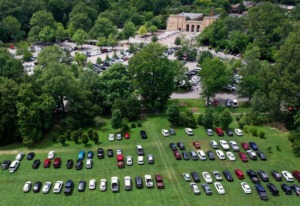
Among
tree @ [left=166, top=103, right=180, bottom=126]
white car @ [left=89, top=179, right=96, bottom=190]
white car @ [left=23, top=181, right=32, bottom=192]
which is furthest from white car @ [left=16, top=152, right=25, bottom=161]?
tree @ [left=166, top=103, right=180, bottom=126]

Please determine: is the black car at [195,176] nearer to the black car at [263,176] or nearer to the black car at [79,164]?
the black car at [263,176]

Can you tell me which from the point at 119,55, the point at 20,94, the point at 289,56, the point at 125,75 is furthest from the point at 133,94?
the point at 119,55

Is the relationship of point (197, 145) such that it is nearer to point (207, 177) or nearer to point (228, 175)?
point (207, 177)

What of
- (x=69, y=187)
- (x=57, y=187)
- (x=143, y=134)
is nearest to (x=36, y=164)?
(x=57, y=187)

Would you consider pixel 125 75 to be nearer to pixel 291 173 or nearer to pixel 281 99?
pixel 281 99

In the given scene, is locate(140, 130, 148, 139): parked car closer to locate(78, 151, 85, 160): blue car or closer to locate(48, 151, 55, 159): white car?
locate(78, 151, 85, 160): blue car
